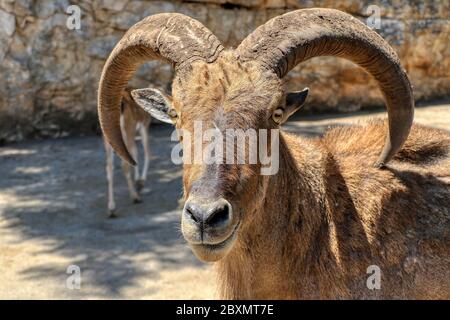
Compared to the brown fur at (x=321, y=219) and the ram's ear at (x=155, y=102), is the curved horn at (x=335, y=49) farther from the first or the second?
the ram's ear at (x=155, y=102)

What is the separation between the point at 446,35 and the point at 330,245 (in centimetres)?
1254

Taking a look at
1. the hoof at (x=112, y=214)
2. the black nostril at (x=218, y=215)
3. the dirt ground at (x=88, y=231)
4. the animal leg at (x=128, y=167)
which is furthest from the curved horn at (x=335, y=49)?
the animal leg at (x=128, y=167)

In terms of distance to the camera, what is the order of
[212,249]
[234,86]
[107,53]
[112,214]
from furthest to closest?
[107,53] → [112,214] → [234,86] → [212,249]

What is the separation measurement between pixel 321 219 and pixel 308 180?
284 mm

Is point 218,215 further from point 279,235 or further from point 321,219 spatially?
point 321,219

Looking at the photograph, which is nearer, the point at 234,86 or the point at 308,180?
the point at 234,86

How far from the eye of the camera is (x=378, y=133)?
Result: 5.03 meters

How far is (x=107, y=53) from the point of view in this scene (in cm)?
1464

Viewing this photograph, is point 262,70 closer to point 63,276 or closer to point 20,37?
point 63,276

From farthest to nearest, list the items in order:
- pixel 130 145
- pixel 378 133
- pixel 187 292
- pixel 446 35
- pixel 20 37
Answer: pixel 446 35
pixel 20 37
pixel 130 145
pixel 187 292
pixel 378 133

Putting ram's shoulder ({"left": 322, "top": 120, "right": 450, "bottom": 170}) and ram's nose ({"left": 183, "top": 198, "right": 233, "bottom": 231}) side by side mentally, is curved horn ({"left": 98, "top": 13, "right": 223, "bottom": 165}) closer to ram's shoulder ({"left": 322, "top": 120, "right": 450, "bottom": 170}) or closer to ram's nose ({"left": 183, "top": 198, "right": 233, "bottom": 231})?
ram's nose ({"left": 183, "top": 198, "right": 233, "bottom": 231})

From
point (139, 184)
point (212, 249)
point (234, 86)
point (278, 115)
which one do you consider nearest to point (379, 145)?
point (278, 115)

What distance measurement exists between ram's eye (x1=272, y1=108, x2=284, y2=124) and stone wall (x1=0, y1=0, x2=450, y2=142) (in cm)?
1108

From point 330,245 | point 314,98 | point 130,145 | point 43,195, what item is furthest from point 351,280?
point 314,98
